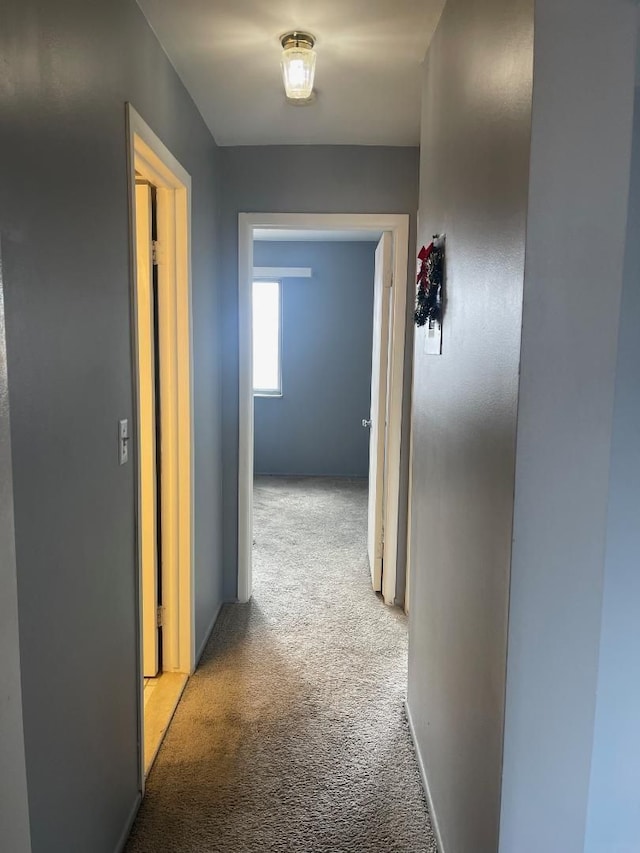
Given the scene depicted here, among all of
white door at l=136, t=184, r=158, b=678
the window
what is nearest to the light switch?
white door at l=136, t=184, r=158, b=678

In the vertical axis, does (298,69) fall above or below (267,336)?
above

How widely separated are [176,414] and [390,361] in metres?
1.26

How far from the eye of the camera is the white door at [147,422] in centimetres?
229

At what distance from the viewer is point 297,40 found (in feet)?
6.33

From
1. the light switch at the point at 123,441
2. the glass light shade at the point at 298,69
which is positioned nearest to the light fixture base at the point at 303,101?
the glass light shade at the point at 298,69

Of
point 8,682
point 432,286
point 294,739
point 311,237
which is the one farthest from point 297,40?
point 311,237

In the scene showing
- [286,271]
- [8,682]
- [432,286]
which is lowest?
[8,682]

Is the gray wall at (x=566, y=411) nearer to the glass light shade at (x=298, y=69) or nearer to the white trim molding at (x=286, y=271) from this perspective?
the glass light shade at (x=298, y=69)

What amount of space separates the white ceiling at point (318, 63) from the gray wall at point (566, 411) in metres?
0.98

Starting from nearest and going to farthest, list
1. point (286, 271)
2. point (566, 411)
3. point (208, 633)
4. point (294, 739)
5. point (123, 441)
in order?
1. point (566, 411)
2. point (123, 441)
3. point (294, 739)
4. point (208, 633)
5. point (286, 271)

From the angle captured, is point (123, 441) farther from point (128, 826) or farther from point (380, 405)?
point (380, 405)

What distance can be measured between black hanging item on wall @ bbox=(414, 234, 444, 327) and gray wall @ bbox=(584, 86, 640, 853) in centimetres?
66

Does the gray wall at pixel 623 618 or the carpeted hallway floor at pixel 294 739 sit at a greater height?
the gray wall at pixel 623 618

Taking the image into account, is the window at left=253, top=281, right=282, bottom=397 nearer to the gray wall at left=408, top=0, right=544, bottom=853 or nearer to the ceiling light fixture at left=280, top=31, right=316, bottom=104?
the ceiling light fixture at left=280, top=31, right=316, bottom=104
